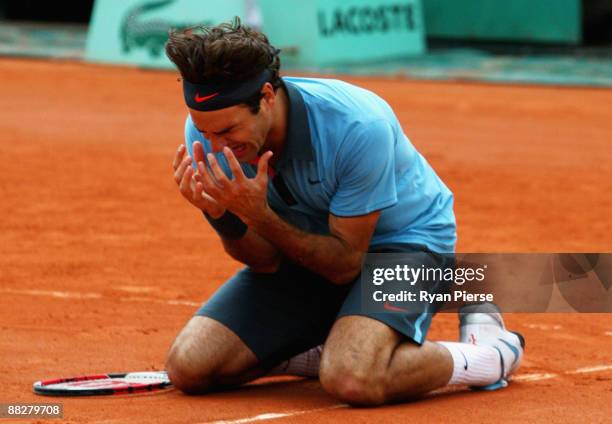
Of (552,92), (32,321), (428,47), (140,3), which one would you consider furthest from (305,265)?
(428,47)

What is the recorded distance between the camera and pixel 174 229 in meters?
9.34

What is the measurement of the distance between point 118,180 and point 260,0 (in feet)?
28.3

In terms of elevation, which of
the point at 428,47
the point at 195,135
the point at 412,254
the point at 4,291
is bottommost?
the point at 428,47

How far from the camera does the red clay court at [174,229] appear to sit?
17.7 ft

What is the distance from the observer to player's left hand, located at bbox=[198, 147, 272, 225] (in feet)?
16.1

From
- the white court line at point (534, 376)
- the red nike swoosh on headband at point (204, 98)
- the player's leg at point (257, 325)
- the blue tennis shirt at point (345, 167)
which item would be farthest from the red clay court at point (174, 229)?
the red nike swoosh on headband at point (204, 98)

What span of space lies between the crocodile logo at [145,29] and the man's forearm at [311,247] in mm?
13401

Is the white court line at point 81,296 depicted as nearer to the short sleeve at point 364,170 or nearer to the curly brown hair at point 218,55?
the short sleeve at point 364,170

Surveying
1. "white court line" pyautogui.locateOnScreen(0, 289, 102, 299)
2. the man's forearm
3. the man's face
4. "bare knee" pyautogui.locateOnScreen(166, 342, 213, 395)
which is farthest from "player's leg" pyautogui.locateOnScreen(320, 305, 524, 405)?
"white court line" pyautogui.locateOnScreen(0, 289, 102, 299)

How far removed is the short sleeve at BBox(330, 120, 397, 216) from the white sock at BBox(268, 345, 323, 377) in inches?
35.6

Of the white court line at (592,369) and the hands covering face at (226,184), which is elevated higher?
the hands covering face at (226,184)

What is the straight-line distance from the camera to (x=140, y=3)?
18.9 meters

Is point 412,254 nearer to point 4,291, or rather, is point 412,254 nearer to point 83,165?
point 4,291

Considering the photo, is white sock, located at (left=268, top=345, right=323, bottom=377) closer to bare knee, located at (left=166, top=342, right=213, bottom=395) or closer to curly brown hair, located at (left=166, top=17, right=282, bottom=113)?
bare knee, located at (left=166, top=342, right=213, bottom=395)
